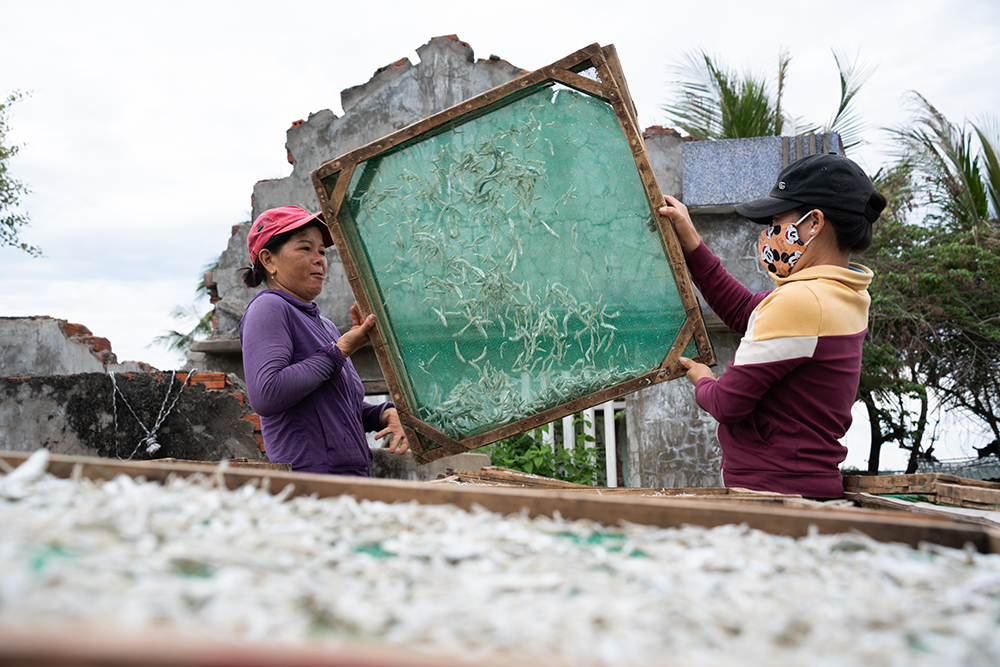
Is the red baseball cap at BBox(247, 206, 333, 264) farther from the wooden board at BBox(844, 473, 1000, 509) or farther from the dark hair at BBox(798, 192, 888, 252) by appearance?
the wooden board at BBox(844, 473, 1000, 509)

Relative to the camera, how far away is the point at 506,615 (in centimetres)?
70

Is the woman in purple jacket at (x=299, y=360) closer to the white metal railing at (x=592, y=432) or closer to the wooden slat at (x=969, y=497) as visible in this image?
the wooden slat at (x=969, y=497)

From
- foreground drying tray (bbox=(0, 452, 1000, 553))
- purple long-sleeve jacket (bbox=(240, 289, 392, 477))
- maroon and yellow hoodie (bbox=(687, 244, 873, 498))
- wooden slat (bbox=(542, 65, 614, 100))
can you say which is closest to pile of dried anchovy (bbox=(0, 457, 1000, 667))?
foreground drying tray (bbox=(0, 452, 1000, 553))

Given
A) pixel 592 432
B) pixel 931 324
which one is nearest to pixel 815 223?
pixel 592 432

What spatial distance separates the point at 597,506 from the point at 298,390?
1.21 m

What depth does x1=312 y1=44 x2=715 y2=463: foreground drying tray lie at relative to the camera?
2117mm

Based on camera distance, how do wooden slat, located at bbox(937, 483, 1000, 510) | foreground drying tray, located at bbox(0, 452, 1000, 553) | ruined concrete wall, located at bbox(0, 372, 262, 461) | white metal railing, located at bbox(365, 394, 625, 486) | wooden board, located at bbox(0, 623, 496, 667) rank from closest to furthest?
wooden board, located at bbox(0, 623, 496, 667) → foreground drying tray, located at bbox(0, 452, 1000, 553) → wooden slat, located at bbox(937, 483, 1000, 510) → ruined concrete wall, located at bbox(0, 372, 262, 461) → white metal railing, located at bbox(365, 394, 625, 486)

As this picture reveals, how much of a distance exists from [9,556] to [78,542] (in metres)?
0.08

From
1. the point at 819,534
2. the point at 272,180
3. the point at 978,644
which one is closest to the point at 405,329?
the point at 819,534

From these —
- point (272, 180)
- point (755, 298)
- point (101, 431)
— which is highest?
point (272, 180)

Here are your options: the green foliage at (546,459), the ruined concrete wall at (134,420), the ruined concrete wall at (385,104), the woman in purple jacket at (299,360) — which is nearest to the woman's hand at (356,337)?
the woman in purple jacket at (299,360)

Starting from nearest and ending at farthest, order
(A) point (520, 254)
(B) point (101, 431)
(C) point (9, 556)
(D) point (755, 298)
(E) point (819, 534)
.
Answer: (C) point (9, 556), (E) point (819, 534), (A) point (520, 254), (D) point (755, 298), (B) point (101, 431)

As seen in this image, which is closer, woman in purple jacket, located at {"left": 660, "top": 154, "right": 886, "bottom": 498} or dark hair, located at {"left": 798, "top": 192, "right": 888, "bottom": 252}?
woman in purple jacket, located at {"left": 660, "top": 154, "right": 886, "bottom": 498}

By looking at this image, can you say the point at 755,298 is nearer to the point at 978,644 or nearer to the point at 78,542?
the point at 978,644
